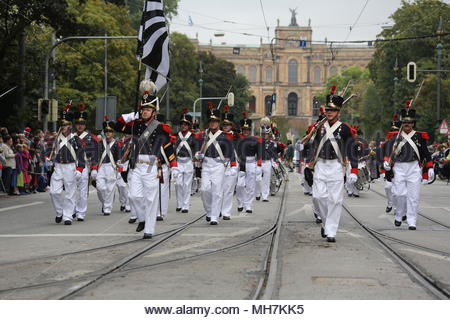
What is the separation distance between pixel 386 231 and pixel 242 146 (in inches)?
271

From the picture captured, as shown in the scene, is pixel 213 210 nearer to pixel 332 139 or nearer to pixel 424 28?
pixel 332 139

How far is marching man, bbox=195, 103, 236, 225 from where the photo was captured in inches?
599

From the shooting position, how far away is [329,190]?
40.8 ft

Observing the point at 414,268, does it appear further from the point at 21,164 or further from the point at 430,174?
the point at 21,164

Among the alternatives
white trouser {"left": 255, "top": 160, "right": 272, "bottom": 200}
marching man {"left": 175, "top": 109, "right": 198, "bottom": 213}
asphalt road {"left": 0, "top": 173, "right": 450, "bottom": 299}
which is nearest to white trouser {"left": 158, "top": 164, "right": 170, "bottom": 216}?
asphalt road {"left": 0, "top": 173, "right": 450, "bottom": 299}

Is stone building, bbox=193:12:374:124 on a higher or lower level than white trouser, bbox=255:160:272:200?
higher

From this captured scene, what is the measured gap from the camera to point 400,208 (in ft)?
49.2

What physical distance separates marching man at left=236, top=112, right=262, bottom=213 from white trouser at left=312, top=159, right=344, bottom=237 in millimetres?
5590

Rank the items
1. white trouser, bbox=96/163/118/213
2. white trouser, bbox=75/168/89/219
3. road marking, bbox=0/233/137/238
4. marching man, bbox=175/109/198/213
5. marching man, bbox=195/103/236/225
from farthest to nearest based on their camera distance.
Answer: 1. marching man, bbox=175/109/198/213
2. white trouser, bbox=96/163/118/213
3. white trouser, bbox=75/168/89/219
4. marching man, bbox=195/103/236/225
5. road marking, bbox=0/233/137/238

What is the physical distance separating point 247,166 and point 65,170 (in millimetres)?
6440

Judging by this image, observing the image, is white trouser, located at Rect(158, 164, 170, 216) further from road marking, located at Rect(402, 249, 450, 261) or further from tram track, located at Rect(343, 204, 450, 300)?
road marking, located at Rect(402, 249, 450, 261)

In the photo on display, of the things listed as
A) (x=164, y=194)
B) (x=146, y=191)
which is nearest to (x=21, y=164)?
(x=164, y=194)

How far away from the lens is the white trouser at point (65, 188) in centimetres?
1523
